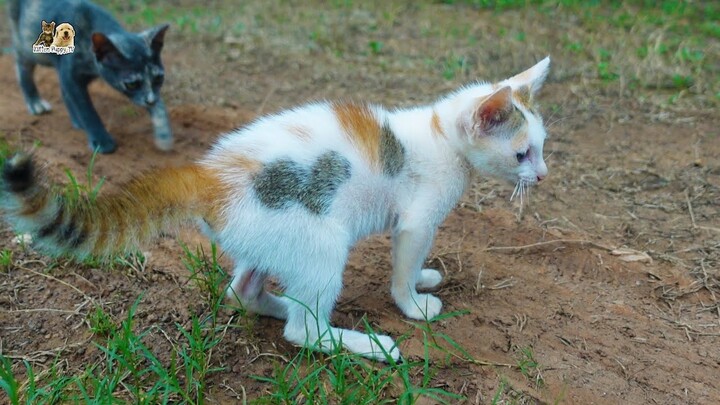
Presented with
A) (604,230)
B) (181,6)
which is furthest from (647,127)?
(181,6)

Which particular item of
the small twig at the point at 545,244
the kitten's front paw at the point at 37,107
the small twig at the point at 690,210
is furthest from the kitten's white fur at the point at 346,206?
the kitten's front paw at the point at 37,107

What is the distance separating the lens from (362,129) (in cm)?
311

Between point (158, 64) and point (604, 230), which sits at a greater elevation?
point (158, 64)

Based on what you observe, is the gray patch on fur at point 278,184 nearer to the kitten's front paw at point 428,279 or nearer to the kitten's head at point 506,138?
the kitten's head at point 506,138

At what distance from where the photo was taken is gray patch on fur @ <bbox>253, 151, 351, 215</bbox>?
280 centimetres

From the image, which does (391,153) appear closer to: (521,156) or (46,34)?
(521,156)

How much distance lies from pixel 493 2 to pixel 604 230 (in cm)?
459

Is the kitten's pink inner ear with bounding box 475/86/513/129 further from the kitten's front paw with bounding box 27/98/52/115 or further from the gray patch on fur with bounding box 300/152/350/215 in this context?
the kitten's front paw with bounding box 27/98/52/115

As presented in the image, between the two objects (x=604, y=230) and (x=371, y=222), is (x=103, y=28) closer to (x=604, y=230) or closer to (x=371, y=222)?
(x=371, y=222)

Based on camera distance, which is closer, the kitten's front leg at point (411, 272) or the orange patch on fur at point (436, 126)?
the kitten's front leg at point (411, 272)

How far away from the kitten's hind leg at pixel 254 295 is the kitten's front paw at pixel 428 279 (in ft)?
2.50

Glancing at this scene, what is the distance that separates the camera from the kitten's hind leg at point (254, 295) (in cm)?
318

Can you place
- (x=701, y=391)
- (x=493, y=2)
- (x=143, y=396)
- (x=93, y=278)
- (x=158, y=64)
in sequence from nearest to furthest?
(x=143, y=396) < (x=701, y=391) < (x=93, y=278) < (x=158, y=64) < (x=493, y=2)

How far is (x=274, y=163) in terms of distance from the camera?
9.36 feet
